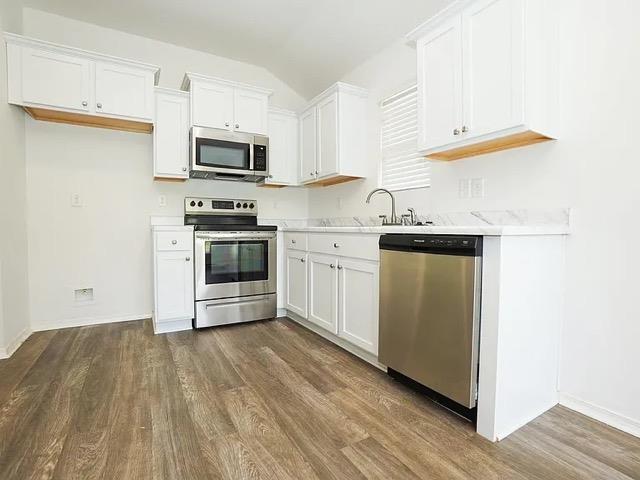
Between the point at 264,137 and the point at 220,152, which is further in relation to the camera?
the point at 264,137

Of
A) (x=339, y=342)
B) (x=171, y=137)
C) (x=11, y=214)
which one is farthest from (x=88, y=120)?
(x=339, y=342)

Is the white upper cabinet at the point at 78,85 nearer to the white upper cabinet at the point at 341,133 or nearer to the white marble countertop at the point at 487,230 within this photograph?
the white upper cabinet at the point at 341,133

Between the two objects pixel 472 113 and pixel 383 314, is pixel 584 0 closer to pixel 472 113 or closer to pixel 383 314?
pixel 472 113

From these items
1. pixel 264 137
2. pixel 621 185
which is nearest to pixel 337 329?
pixel 621 185

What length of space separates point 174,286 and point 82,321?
101 centimetres

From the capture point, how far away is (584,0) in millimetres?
1714

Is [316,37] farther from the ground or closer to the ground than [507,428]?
farther from the ground

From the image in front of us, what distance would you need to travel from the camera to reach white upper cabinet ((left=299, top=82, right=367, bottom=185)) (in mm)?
3197

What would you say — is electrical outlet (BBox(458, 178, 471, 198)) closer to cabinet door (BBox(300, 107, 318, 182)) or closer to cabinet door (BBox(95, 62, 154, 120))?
cabinet door (BBox(300, 107, 318, 182))

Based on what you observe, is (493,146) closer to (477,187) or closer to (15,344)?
(477,187)

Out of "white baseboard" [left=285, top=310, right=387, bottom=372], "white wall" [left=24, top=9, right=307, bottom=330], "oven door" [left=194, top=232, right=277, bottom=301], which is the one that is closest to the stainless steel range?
"oven door" [left=194, top=232, right=277, bottom=301]

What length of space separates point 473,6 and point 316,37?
1735 millimetres

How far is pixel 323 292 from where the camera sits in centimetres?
278

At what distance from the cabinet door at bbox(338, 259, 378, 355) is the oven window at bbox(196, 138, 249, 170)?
1605mm
